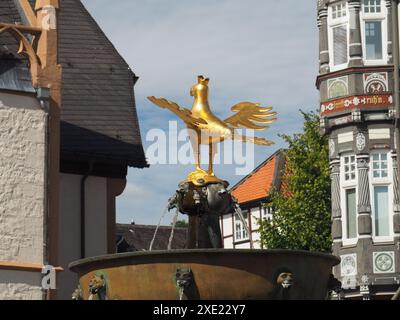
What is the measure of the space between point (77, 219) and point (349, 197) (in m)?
14.0

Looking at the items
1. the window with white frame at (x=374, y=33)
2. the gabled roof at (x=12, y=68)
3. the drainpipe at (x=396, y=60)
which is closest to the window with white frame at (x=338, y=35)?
the window with white frame at (x=374, y=33)

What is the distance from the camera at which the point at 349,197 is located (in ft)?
158

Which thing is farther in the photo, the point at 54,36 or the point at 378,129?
the point at 378,129

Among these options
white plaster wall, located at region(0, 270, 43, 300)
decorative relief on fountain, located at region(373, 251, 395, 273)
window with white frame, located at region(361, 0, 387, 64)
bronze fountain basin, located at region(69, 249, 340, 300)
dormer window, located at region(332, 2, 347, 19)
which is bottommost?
bronze fountain basin, located at region(69, 249, 340, 300)

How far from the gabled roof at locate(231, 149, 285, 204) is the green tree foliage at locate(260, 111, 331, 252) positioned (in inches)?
660

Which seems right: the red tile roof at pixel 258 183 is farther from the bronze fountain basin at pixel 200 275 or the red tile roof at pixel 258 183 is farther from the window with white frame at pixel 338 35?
the bronze fountain basin at pixel 200 275

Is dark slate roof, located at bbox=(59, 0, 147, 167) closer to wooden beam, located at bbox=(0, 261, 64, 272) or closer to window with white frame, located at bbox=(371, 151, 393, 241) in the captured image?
wooden beam, located at bbox=(0, 261, 64, 272)

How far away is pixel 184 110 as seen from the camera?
81.7 ft

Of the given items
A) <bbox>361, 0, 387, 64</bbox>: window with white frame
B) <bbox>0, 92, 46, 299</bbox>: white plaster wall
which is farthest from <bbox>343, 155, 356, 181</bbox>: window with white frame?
<bbox>0, 92, 46, 299</bbox>: white plaster wall

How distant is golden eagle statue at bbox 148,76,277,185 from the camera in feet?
81.1

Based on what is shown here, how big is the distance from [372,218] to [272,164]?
26.1m

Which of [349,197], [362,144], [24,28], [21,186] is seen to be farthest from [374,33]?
[21,186]

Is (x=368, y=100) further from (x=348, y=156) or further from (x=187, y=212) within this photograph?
(x=187, y=212)

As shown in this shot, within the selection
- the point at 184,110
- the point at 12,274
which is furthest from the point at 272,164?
the point at 184,110
